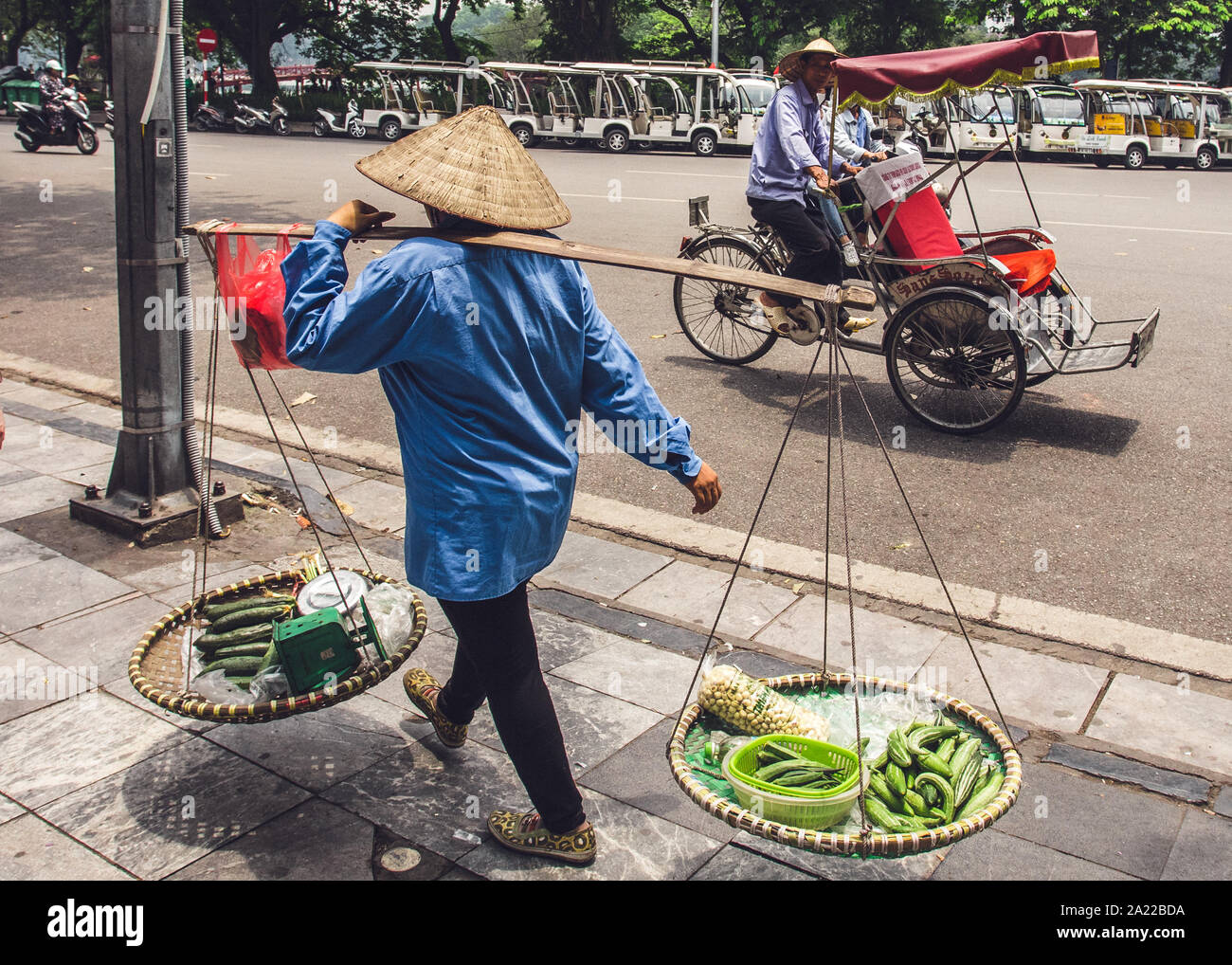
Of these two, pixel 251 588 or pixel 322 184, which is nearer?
pixel 251 588

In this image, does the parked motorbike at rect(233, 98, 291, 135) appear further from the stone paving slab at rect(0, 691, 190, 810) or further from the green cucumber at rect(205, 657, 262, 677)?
the green cucumber at rect(205, 657, 262, 677)

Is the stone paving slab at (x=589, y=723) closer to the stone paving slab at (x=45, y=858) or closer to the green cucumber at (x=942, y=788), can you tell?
the green cucumber at (x=942, y=788)

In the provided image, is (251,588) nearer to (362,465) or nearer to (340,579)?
(340,579)

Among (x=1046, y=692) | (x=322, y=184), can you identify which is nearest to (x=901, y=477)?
(x=1046, y=692)

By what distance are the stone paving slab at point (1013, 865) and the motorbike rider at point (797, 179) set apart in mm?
3648

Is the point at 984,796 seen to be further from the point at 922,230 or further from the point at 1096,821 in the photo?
the point at 922,230

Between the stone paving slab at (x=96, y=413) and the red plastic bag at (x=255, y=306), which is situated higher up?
the red plastic bag at (x=255, y=306)

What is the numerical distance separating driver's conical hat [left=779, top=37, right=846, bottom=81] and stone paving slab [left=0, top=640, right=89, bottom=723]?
14.9 ft

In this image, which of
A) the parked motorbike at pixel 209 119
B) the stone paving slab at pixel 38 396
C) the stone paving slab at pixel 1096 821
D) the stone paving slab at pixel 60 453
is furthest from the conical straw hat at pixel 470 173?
the parked motorbike at pixel 209 119

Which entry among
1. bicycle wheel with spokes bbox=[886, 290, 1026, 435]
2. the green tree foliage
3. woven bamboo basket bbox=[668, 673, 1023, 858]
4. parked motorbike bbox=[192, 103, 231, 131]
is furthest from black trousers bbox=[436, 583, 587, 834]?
the green tree foliage

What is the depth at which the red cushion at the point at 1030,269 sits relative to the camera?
5473 mm

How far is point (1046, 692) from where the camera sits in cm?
339

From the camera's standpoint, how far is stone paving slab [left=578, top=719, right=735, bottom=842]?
2734 mm

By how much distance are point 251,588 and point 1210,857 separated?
2.75m
